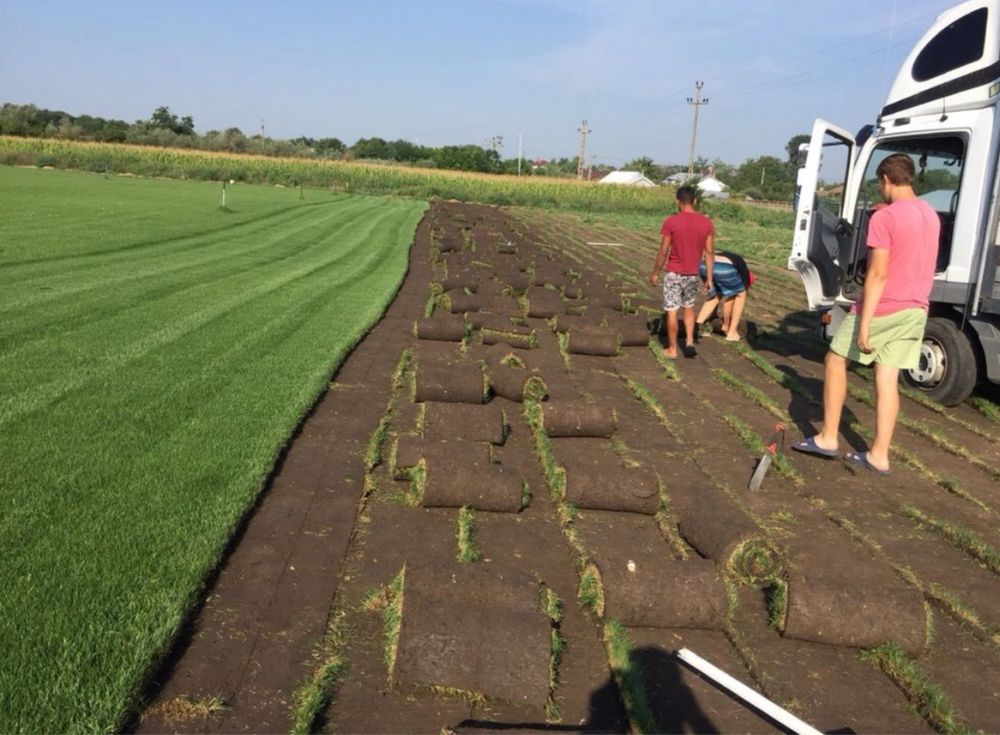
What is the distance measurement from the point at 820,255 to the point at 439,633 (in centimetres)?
760

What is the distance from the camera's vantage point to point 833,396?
5.72 m

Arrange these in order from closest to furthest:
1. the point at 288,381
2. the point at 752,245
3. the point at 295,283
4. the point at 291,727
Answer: the point at 291,727, the point at 288,381, the point at 295,283, the point at 752,245

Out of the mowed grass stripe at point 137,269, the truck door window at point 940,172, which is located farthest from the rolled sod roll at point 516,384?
the mowed grass stripe at point 137,269

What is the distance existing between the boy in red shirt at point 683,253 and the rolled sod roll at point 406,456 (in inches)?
180

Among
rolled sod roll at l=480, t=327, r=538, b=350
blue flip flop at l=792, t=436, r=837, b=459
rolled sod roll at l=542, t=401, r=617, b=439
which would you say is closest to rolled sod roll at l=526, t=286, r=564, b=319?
rolled sod roll at l=480, t=327, r=538, b=350


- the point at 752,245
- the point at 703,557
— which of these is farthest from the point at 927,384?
the point at 752,245

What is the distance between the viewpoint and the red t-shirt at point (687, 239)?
857cm

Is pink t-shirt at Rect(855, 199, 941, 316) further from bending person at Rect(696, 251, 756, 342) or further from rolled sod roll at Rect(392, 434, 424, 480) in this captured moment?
bending person at Rect(696, 251, 756, 342)

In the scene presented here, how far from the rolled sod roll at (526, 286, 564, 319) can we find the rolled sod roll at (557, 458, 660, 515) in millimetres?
5572

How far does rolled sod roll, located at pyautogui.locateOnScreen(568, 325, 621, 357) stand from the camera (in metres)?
8.71

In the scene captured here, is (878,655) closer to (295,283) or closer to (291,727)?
(291,727)

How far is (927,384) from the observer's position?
25.5 feet

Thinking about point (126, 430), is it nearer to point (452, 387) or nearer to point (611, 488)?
point (452, 387)

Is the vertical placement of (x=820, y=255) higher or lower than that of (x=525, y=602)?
higher
